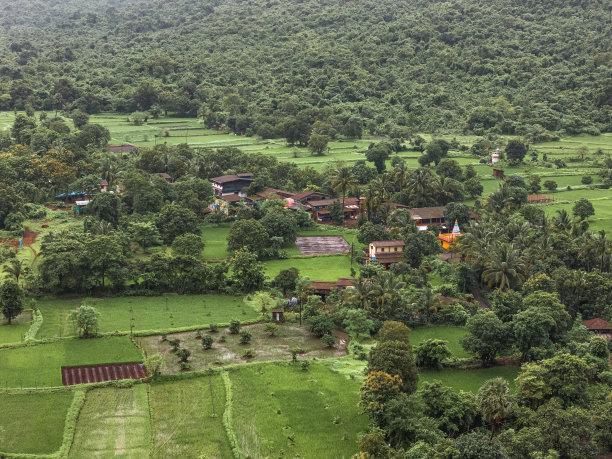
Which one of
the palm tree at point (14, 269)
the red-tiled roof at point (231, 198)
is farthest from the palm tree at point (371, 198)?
the palm tree at point (14, 269)

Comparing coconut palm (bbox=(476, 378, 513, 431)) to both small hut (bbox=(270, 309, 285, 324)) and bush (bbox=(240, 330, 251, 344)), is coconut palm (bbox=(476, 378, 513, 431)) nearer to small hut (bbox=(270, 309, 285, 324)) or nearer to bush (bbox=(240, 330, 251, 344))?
bush (bbox=(240, 330, 251, 344))

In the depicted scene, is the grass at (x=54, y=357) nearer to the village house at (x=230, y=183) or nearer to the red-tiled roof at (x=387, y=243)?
the red-tiled roof at (x=387, y=243)

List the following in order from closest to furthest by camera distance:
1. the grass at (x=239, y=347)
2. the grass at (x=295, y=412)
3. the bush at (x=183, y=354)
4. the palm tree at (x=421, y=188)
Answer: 1. the grass at (x=295, y=412)
2. the bush at (x=183, y=354)
3. the grass at (x=239, y=347)
4. the palm tree at (x=421, y=188)

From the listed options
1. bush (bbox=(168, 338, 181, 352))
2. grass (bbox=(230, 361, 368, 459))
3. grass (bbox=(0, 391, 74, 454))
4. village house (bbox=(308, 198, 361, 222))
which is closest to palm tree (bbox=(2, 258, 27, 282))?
bush (bbox=(168, 338, 181, 352))

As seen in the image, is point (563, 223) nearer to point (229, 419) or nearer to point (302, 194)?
point (302, 194)

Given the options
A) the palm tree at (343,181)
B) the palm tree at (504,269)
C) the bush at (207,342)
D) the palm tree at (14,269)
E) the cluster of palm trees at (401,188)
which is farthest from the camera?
the palm tree at (343,181)

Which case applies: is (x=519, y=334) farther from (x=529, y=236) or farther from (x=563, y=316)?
(x=529, y=236)

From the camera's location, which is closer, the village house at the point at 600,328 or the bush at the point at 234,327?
the bush at the point at 234,327
